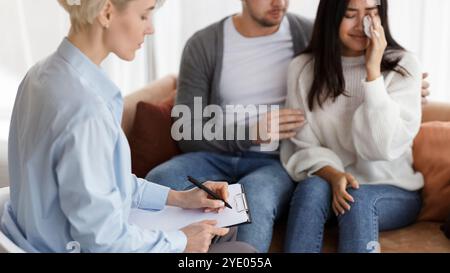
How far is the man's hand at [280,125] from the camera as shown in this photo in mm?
1221

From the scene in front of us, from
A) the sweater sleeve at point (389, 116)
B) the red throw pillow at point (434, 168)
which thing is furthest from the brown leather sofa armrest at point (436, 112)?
the sweater sleeve at point (389, 116)

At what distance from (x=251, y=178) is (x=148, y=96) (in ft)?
1.51

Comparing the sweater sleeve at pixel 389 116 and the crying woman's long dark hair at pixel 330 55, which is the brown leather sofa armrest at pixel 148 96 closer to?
the crying woman's long dark hair at pixel 330 55

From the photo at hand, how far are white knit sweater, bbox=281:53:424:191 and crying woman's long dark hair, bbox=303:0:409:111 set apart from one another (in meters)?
0.02

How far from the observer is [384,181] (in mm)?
1176

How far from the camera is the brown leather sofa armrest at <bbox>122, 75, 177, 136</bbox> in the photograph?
1.40 meters

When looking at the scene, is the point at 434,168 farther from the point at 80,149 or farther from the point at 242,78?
the point at 80,149

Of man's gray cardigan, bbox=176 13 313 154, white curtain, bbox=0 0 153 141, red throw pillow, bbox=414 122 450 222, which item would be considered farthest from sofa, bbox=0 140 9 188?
red throw pillow, bbox=414 122 450 222

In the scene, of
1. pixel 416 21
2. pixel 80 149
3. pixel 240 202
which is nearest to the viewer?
pixel 80 149

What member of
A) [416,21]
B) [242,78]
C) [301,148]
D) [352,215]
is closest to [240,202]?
[352,215]

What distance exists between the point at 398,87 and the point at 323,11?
22cm

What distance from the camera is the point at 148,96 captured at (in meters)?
1.51
